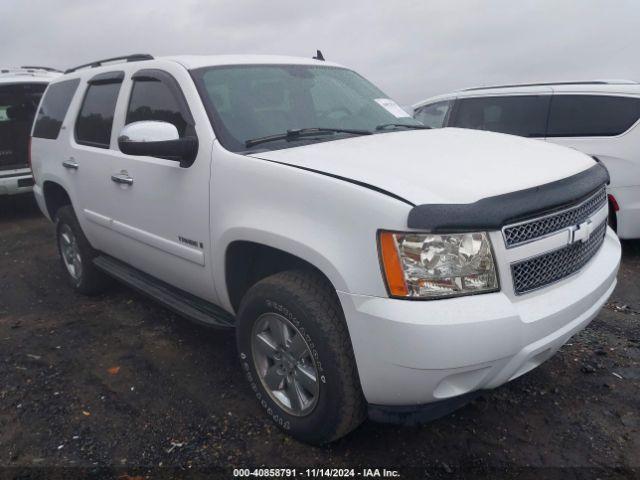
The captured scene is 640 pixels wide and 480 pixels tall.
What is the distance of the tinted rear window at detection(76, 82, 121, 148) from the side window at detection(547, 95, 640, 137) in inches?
167

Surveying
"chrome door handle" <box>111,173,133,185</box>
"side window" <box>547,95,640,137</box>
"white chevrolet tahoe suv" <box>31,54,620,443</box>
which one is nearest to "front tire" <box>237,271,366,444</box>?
"white chevrolet tahoe suv" <box>31,54,620,443</box>

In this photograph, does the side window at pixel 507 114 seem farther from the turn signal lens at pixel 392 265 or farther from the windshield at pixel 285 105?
the turn signal lens at pixel 392 265

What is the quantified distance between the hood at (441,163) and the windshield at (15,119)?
21.9 feet

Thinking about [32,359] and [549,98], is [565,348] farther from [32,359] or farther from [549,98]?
[32,359]

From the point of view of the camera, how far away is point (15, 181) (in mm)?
7676

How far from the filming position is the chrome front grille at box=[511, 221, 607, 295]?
220cm

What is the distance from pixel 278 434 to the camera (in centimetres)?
276

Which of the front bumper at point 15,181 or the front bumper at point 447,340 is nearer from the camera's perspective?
the front bumper at point 447,340

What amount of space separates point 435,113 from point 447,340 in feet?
17.7

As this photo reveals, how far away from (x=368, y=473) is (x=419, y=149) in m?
1.55

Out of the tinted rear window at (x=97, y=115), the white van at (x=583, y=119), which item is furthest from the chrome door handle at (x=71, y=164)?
the white van at (x=583, y=119)

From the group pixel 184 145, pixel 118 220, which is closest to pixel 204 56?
pixel 184 145

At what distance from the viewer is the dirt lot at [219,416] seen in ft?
8.39

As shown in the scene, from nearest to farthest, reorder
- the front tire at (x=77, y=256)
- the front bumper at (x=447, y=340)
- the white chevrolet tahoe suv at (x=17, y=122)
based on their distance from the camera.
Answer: the front bumper at (x=447, y=340) → the front tire at (x=77, y=256) → the white chevrolet tahoe suv at (x=17, y=122)
